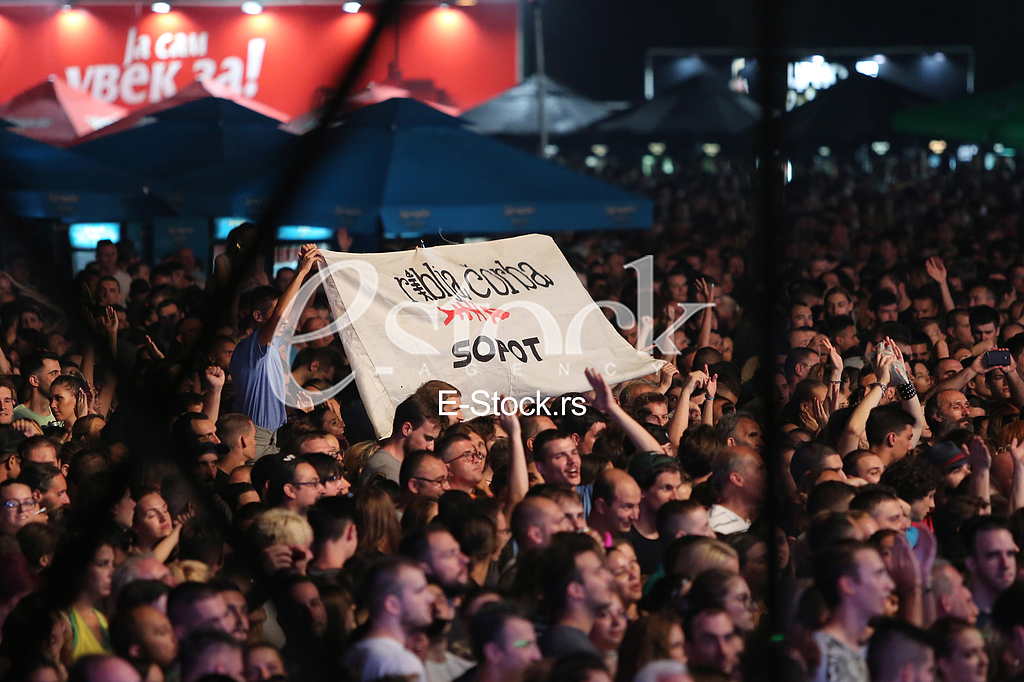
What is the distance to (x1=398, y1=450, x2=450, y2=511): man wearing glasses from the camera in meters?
3.63

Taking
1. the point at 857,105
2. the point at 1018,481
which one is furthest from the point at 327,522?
the point at 857,105

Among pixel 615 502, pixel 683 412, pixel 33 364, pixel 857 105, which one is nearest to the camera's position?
pixel 615 502

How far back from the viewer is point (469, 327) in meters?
4.45

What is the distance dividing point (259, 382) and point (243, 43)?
2.83 metres

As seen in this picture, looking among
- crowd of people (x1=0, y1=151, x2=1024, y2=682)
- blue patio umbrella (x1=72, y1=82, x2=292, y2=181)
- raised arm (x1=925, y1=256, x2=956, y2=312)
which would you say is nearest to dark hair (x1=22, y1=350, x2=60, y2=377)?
crowd of people (x1=0, y1=151, x2=1024, y2=682)

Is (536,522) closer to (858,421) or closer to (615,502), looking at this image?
(615,502)

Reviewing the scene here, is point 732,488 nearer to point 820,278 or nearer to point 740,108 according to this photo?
point 820,278

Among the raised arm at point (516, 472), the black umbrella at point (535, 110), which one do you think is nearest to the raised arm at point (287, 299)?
the raised arm at point (516, 472)

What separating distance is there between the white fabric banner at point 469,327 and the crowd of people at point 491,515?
155 mm

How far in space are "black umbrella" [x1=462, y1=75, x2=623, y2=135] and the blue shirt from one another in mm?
6974

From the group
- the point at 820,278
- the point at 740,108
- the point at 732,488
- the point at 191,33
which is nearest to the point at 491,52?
the point at 191,33

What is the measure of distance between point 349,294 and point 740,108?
31.6 ft

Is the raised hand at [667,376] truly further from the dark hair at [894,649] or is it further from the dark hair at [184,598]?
the dark hair at [184,598]

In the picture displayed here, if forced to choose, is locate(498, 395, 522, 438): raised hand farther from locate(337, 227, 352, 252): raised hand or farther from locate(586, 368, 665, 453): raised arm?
locate(337, 227, 352, 252): raised hand
